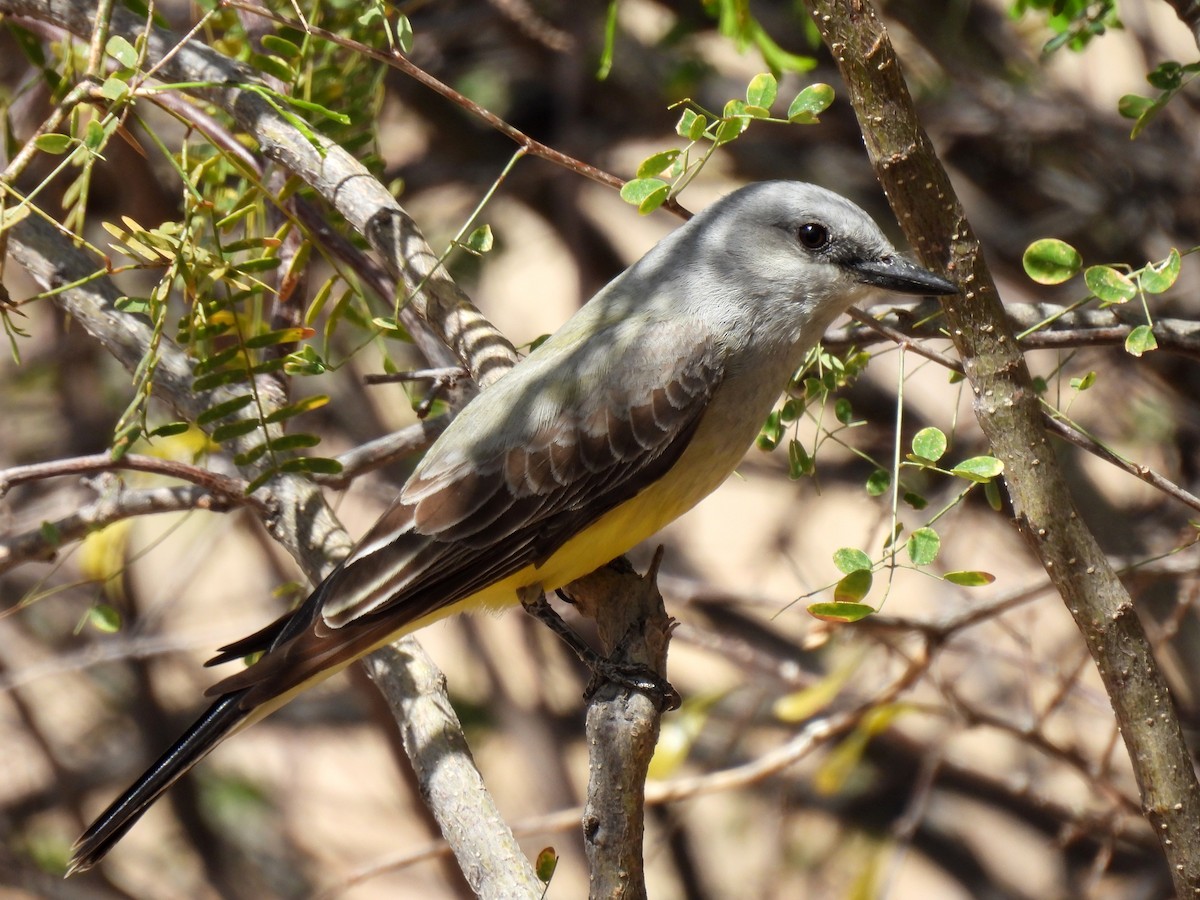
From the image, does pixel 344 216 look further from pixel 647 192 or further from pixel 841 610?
pixel 841 610

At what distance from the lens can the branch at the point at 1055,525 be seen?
6.44 feet

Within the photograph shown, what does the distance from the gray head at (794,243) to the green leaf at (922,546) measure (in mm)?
917

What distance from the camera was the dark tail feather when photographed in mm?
2619

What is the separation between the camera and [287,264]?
297 cm

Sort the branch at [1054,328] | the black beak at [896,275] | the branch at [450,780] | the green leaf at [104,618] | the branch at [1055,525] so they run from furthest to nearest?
the green leaf at [104,618] → the black beak at [896,275] → the branch at [1054,328] → the branch at [450,780] → the branch at [1055,525]

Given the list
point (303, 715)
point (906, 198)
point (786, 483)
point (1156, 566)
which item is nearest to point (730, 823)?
point (786, 483)

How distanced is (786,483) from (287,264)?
2952 millimetres

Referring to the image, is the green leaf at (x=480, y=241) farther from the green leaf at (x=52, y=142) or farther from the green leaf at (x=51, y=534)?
the green leaf at (x=51, y=534)

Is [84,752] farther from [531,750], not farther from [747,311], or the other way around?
[747,311]

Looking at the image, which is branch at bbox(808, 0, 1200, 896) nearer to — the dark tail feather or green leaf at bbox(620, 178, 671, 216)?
green leaf at bbox(620, 178, 671, 216)

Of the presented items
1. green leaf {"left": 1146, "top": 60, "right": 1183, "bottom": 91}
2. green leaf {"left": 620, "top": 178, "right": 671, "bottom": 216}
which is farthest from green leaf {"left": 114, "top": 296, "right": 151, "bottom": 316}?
green leaf {"left": 1146, "top": 60, "right": 1183, "bottom": 91}

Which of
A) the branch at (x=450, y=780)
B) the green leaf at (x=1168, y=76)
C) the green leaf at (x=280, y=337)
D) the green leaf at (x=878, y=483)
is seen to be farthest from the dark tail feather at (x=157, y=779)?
the green leaf at (x=1168, y=76)

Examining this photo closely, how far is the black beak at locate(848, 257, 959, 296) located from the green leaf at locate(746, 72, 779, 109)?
49 cm

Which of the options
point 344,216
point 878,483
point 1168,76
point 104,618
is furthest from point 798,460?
point 104,618
